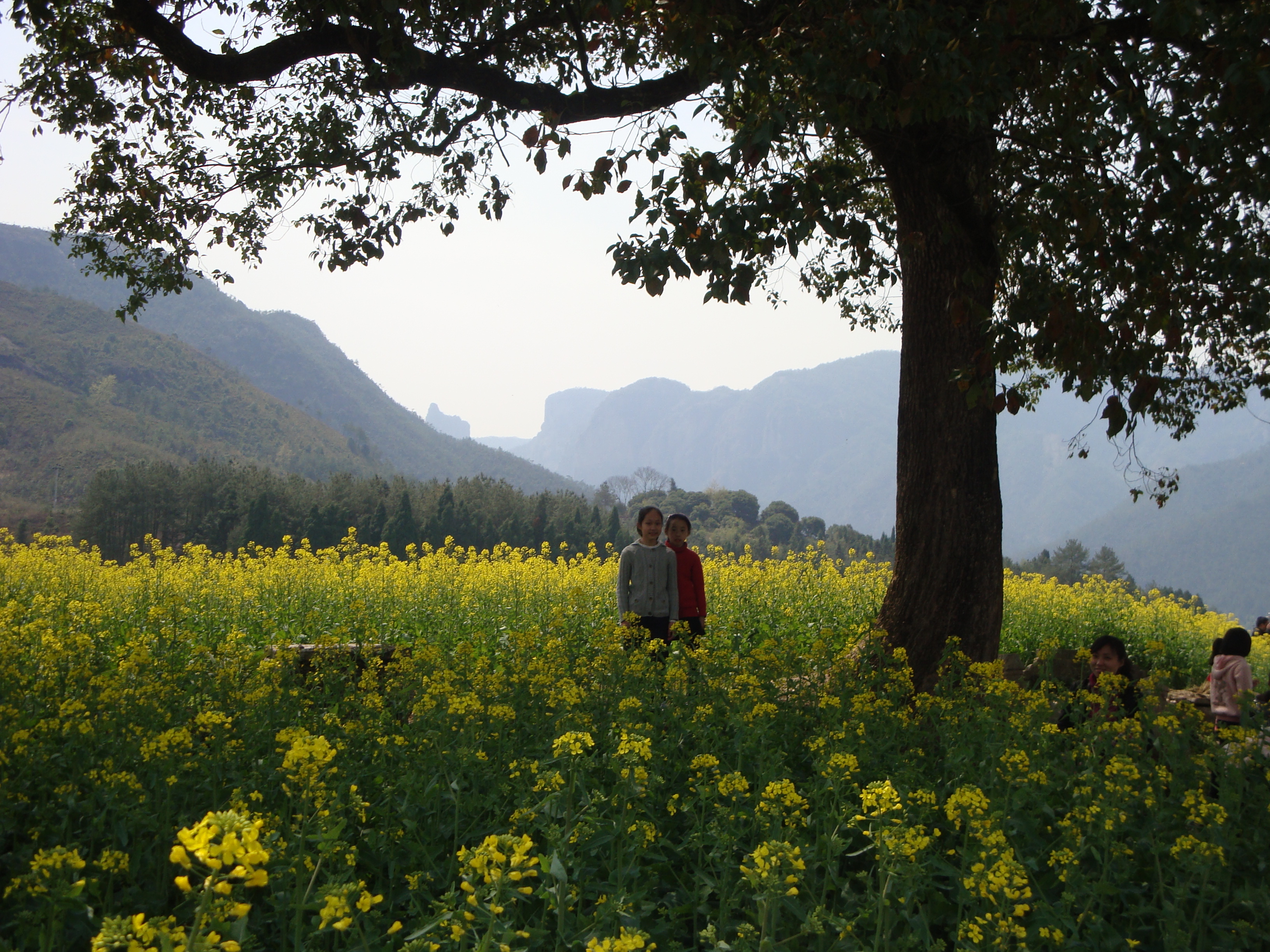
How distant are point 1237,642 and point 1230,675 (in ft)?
0.83

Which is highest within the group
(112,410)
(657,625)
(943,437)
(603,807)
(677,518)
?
(112,410)

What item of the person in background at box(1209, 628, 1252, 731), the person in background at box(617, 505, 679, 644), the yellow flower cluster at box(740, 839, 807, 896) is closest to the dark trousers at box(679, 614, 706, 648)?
the person in background at box(617, 505, 679, 644)

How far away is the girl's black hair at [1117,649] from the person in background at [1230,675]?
25.2 inches

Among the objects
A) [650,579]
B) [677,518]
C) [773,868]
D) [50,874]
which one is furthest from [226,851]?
[677,518]

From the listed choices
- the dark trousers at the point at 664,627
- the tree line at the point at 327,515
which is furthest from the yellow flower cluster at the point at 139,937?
the tree line at the point at 327,515

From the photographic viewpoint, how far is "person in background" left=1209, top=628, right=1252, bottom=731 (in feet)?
20.3

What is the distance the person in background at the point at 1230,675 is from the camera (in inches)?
244

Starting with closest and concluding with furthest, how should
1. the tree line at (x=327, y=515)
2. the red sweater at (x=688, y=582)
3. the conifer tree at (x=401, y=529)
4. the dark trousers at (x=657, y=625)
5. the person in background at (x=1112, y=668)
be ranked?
the person in background at (x=1112, y=668)
the dark trousers at (x=657, y=625)
the red sweater at (x=688, y=582)
the conifer tree at (x=401, y=529)
the tree line at (x=327, y=515)

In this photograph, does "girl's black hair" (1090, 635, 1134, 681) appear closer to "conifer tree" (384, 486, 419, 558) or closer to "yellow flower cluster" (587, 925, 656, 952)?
"yellow flower cluster" (587, 925, 656, 952)

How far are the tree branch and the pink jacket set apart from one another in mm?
5770

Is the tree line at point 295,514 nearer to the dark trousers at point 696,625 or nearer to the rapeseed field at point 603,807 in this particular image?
the dark trousers at point 696,625

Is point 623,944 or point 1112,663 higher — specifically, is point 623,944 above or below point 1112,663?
below

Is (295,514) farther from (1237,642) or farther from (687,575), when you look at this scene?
(1237,642)

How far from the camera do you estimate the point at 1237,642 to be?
6.34 metres
